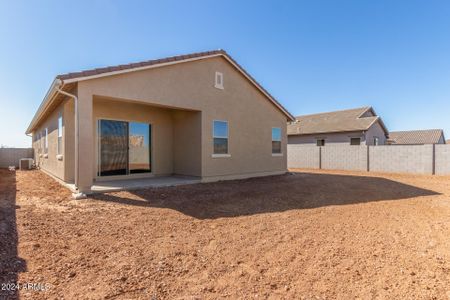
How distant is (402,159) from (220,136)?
1250 cm

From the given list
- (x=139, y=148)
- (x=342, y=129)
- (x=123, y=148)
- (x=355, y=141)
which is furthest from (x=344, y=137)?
(x=123, y=148)

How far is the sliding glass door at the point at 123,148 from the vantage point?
9859 millimetres

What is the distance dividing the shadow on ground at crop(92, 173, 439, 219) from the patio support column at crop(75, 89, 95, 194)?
597 mm

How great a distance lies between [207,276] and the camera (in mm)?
2941

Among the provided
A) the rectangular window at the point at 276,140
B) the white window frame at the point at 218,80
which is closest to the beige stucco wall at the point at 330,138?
the rectangular window at the point at 276,140

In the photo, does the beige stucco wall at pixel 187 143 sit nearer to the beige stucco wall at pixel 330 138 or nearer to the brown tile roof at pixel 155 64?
the brown tile roof at pixel 155 64

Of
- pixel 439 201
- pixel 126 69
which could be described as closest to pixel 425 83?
pixel 439 201

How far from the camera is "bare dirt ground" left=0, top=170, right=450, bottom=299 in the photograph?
2.68 m

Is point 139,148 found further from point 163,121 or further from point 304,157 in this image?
point 304,157

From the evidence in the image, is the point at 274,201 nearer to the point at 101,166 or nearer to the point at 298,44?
the point at 101,166

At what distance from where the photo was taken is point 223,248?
3.77 metres

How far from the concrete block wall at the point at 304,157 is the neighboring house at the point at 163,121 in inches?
307

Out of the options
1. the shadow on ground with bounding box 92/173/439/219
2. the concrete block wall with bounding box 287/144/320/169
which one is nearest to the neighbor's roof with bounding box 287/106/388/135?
the concrete block wall with bounding box 287/144/320/169

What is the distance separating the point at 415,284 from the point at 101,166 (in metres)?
10.2
